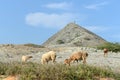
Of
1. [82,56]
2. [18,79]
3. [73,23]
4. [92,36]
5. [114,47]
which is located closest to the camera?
[18,79]

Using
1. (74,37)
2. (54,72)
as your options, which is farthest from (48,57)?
(74,37)

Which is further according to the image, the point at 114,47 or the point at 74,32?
the point at 74,32

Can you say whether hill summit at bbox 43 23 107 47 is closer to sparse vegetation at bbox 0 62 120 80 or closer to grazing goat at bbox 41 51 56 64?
grazing goat at bbox 41 51 56 64

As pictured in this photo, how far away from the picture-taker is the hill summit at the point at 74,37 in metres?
63.0

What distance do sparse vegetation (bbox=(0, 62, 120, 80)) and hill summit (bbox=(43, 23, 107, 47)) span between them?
39746 millimetres

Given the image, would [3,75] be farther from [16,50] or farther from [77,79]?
[16,50]

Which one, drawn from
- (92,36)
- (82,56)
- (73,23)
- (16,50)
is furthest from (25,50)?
(73,23)

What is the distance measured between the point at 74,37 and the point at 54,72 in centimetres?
4626

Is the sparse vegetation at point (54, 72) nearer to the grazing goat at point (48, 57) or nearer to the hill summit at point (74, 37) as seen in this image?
the grazing goat at point (48, 57)

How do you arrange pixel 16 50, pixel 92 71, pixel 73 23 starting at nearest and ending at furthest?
pixel 92 71 → pixel 16 50 → pixel 73 23

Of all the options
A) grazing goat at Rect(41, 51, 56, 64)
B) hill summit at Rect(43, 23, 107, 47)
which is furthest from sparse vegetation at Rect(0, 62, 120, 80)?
hill summit at Rect(43, 23, 107, 47)

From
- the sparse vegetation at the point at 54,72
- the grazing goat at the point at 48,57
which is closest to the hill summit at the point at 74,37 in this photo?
the grazing goat at the point at 48,57

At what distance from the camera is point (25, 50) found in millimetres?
45031

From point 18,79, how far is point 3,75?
1.22 meters
